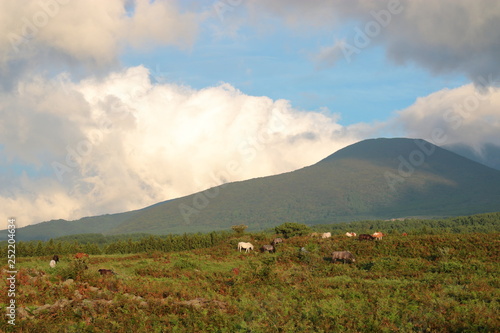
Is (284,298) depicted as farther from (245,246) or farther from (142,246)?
(142,246)

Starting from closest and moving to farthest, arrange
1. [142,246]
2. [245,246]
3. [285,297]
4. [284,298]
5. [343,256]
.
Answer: [284,298] < [285,297] < [343,256] < [245,246] < [142,246]

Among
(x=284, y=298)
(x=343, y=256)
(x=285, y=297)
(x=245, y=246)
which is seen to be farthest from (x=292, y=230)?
(x=284, y=298)

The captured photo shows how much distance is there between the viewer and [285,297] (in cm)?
2248

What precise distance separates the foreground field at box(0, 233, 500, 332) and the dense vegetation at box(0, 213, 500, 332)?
5 cm

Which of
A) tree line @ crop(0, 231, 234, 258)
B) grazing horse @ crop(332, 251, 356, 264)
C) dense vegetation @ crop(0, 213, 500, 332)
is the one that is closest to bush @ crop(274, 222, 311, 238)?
tree line @ crop(0, 231, 234, 258)

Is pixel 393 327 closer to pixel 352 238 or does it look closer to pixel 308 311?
pixel 308 311

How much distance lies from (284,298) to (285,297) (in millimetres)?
405

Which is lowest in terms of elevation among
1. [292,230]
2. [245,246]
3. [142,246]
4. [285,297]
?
[285,297]

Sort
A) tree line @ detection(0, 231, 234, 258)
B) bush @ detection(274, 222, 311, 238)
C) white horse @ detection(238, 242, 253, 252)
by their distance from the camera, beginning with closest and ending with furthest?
white horse @ detection(238, 242, 253, 252) < tree line @ detection(0, 231, 234, 258) < bush @ detection(274, 222, 311, 238)

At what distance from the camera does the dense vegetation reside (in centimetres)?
1752

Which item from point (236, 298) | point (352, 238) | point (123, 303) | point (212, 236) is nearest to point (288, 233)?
point (212, 236)

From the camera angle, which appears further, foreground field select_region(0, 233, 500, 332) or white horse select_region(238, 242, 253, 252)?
white horse select_region(238, 242, 253, 252)

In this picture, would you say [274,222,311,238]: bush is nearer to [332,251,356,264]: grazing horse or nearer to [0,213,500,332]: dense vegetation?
[0,213,500,332]: dense vegetation

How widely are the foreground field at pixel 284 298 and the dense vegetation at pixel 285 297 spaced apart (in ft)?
0.16
